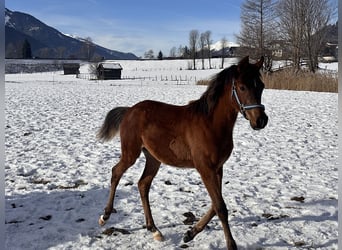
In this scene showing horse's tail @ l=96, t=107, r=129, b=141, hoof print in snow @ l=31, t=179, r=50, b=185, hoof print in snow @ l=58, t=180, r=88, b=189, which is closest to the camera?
horse's tail @ l=96, t=107, r=129, b=141

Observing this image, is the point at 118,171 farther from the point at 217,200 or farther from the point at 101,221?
the point at 217,200

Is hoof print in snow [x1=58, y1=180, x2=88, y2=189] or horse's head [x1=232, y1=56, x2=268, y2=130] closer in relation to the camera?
horse's head [x1=232, y1=56, x2=268, y2=130]

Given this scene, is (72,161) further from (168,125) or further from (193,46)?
(193,46)

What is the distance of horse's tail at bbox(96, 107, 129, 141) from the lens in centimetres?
481

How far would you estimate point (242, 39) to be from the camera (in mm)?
48031

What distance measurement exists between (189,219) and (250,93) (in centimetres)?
211

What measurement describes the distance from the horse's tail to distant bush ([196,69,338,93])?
2185 centimetres

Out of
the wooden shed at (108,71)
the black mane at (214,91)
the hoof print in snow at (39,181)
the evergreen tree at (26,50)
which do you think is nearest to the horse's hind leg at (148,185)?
the black mane at (214,91)

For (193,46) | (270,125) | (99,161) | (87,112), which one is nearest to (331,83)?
(270,125)

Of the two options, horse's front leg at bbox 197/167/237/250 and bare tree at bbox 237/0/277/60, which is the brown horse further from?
bare tree at bbox 237/0/277/60

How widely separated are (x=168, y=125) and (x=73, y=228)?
185 cm

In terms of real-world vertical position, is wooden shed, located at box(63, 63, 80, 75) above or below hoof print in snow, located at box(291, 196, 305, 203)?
above

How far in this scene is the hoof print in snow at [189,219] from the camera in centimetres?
448

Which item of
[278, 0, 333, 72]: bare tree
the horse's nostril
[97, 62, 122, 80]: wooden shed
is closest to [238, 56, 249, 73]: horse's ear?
the horse's nostril
